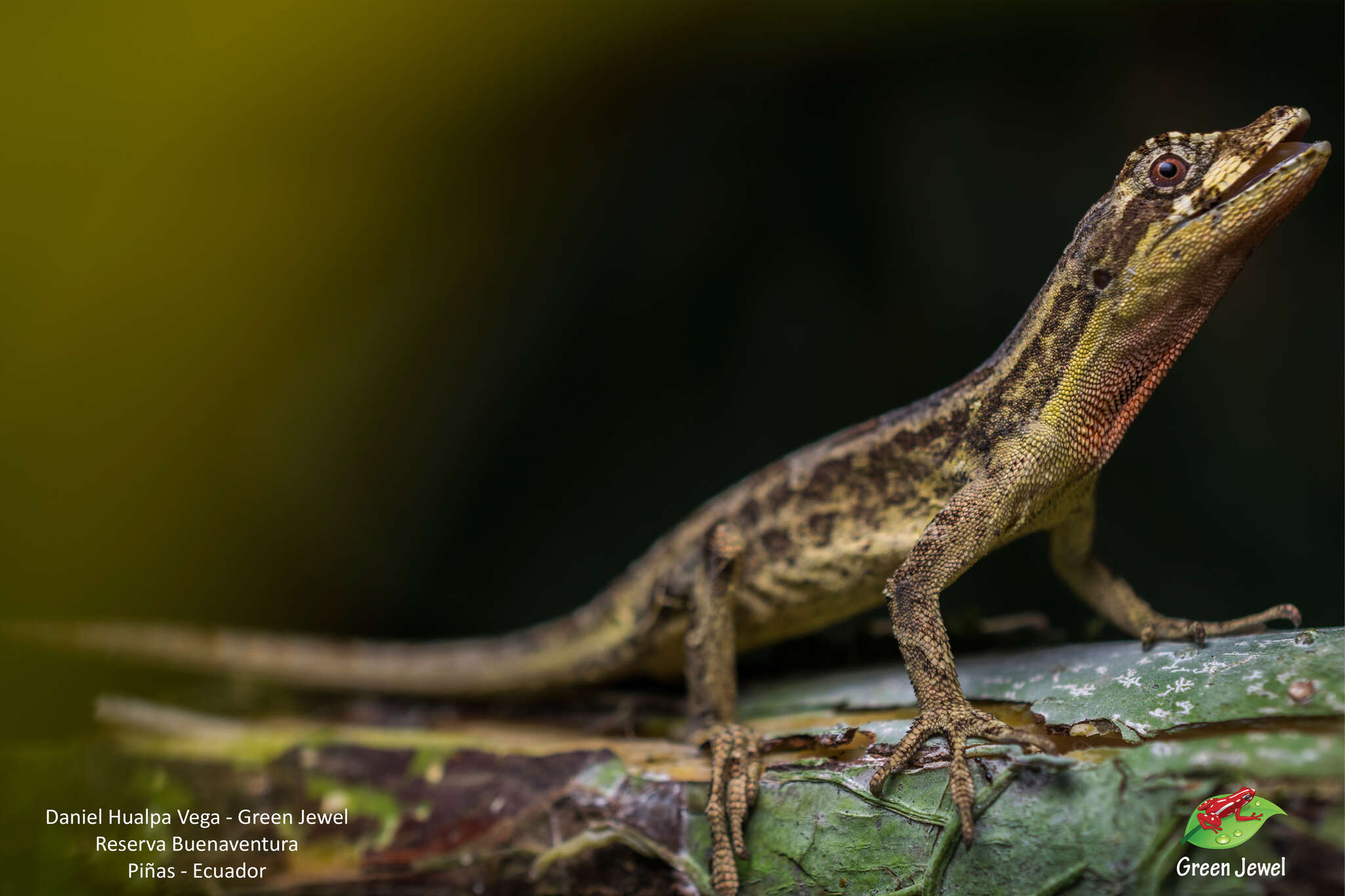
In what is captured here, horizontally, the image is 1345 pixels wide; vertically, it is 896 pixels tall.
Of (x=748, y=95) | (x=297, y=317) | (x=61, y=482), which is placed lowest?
(x=61, y=482)

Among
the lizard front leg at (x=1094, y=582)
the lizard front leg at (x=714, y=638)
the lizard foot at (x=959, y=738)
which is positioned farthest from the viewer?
the lizard front leg at (x=714, y=638)

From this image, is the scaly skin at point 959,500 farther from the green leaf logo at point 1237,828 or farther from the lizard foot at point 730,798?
the green leaf logo at point 1237,828

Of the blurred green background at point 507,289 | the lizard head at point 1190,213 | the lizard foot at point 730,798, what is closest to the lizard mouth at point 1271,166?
the lizard head at point 1190,213

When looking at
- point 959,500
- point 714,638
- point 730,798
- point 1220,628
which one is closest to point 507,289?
point 714,638

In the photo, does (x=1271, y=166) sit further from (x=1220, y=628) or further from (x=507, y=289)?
(x=507, y=289)

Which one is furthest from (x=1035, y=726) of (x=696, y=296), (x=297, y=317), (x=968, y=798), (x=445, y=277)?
(x=297, y=317)

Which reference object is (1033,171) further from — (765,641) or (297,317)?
(297,317)

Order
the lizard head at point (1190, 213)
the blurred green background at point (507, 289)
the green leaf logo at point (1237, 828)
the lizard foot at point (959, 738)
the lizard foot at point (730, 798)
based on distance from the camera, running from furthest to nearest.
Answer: the blurred green background at point (507, 289), the lizard foot at point (730, 798), the lizard head at point (1190, 213), the lizard foot at point (959, 738), the green leaf logo at point (1237, 828)
